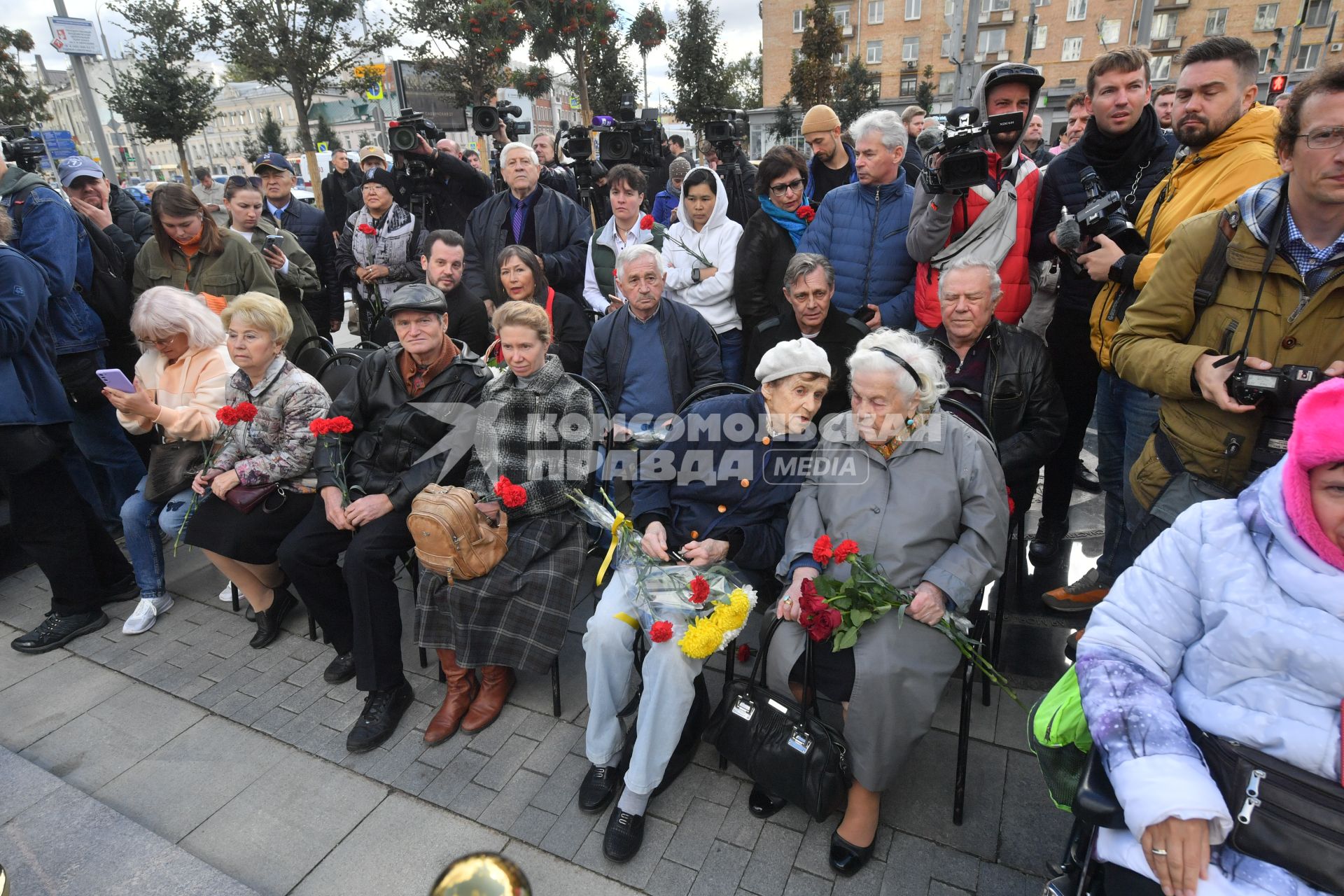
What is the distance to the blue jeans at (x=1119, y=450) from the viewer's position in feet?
9.06

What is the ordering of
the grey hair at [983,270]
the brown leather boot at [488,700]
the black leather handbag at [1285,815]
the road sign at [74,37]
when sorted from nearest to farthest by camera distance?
the black leather handbag at [1285,815] < the grey hair at [983,270] < the brown leather boot at [488,700] < the road sign at [74,37]

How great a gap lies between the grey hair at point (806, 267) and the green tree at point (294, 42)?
59.5 ft

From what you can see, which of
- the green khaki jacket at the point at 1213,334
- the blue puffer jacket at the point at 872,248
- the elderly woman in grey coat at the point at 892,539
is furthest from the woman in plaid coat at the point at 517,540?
the green khaki jacket at the point at 1213,334

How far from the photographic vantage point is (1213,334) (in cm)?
207

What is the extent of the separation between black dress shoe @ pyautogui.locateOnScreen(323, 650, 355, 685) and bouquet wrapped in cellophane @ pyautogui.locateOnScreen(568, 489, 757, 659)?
139cm

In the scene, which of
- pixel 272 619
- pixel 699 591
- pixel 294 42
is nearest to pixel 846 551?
pixel 699 591

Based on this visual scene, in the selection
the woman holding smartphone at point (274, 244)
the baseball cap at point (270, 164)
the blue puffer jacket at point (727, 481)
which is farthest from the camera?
the baseball cap at point (270, 164)

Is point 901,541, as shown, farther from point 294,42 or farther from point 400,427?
point 294,42

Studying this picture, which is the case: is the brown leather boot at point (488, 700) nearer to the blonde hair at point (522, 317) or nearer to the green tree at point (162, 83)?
the blonde hair at point (522, 317)

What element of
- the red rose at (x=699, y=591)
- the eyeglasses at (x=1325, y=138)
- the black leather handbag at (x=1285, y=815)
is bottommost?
the red rose at (x=699, y=591)

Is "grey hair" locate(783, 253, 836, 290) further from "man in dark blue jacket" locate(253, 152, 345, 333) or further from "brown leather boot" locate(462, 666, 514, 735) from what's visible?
"man in dark blue jacket" locate(253, 152, 345, 333)

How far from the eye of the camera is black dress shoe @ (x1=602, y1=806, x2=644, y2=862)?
7.39 ft

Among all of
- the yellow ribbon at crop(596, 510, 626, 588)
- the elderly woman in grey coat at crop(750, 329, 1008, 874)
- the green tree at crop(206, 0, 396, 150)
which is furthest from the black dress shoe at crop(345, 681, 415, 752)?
the green tree at crop(206, 0, 396, 150)

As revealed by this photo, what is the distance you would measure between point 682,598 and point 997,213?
229cm
